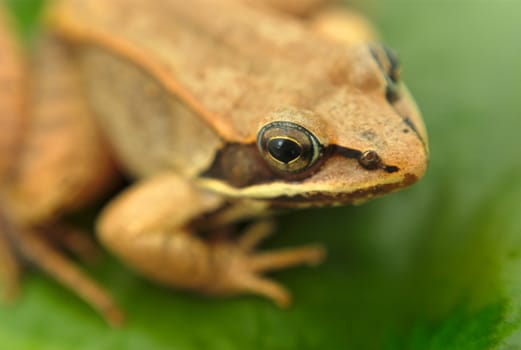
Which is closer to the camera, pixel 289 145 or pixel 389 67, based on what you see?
pixel 289 145

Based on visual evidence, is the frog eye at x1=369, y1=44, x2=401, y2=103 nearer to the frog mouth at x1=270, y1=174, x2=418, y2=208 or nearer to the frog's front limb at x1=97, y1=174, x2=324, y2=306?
the frog mouth at x1=270, y1=174, x2=418, y2=208

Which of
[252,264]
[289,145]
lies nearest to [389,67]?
[289,145]

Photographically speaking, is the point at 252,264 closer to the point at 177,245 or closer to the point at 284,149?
the point at 177,245

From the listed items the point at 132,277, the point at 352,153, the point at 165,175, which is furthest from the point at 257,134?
the point at 132,277

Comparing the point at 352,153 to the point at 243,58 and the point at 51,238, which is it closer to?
the point at 243,58

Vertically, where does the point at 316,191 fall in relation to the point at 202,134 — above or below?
below

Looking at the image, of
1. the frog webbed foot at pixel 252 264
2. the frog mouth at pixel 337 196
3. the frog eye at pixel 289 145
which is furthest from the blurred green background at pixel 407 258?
the frog eye at pixel 289 145

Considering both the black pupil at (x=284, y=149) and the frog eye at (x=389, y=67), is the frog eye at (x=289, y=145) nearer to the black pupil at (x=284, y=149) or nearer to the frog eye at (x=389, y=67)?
the black pupil at (x=284, y=149)
